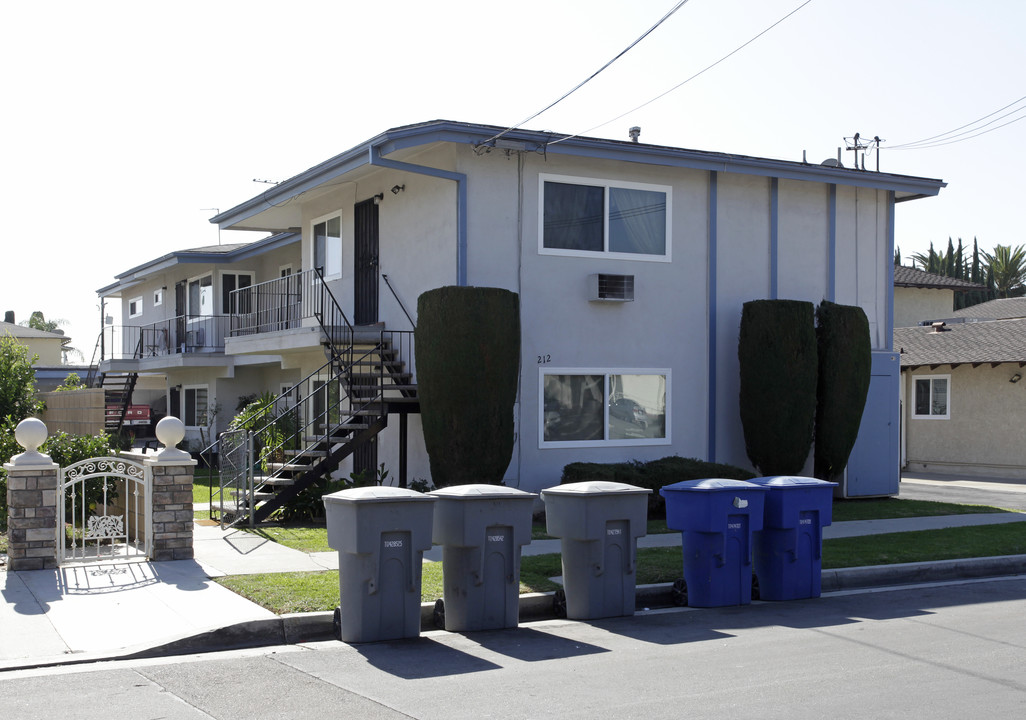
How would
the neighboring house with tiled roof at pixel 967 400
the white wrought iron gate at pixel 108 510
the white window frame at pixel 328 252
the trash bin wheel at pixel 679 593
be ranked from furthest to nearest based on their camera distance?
the neighboring house with tiled roof at pixel 967 400
the white window frame at pixel 328 252
the white wrought iron gate at pixel 108 510
the trash bin wheel at pixel 679 593

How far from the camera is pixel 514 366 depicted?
47.5ft

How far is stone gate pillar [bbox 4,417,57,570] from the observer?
409 inches

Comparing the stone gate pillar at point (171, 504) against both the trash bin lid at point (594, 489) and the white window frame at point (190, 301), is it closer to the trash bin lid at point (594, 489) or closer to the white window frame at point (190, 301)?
the trash bin lid at point (594, 489)

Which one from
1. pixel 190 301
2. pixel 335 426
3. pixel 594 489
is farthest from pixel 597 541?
pixel 190 301

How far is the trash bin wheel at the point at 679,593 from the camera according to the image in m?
9.94

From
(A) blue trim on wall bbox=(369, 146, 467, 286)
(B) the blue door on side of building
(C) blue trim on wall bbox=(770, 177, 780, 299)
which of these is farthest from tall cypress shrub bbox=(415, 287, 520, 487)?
(B) the blue door on side of building

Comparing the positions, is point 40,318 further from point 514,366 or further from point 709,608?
point 709,608

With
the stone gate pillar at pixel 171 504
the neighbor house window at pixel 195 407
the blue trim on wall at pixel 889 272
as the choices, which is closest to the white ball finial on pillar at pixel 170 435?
the stone gate pillar at pixel 171 504

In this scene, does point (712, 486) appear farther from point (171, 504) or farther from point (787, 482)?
point (171, 504)

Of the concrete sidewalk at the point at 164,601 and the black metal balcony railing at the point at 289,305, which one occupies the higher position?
the black metal balcony railing at the point at 289,305

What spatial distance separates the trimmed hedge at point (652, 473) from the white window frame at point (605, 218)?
3318mm

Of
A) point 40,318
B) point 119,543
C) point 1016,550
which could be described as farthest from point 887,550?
point 40,318

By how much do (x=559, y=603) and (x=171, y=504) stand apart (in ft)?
15.1

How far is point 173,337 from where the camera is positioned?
3203cm
